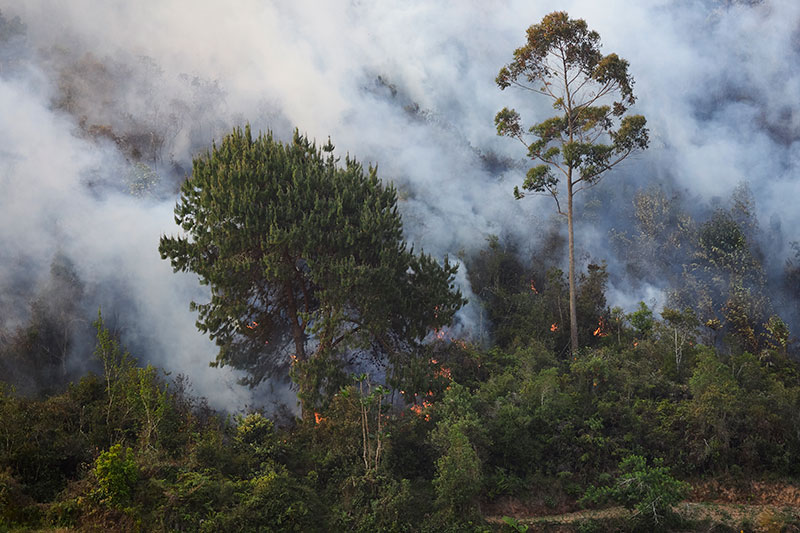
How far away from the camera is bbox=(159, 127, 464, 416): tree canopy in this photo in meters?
17.4

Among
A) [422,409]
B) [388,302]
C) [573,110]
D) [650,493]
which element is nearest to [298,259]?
[388,302]

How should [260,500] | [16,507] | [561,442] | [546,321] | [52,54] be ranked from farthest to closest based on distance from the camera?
1. [52,54]
2. [546,321]
3. [561,442]
4. [260,500]
5. [16,507]

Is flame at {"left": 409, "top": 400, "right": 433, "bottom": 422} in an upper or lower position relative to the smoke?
lower

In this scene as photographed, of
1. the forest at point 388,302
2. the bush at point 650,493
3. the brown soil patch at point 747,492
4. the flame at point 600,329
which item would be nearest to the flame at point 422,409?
the forest at point 388,302

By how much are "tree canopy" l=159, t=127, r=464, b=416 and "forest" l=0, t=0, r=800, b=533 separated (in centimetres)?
9

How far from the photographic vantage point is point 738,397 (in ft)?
54.5

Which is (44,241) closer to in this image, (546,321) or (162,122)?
(162,122)

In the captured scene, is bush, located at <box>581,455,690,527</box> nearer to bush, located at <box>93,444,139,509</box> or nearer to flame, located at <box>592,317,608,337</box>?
bush, located at <box>93,444,139,509</box>

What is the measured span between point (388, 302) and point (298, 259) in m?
3.12

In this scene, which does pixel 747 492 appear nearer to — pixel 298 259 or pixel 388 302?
pixel 388 302

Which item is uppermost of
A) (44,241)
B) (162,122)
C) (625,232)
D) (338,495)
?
(162,122)

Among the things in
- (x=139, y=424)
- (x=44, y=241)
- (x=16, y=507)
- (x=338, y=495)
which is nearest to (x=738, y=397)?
(x=338, y=495)

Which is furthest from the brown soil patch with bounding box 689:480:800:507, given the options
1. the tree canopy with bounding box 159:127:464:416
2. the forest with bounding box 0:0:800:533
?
the tree canopy with bounding box 159:127:464:416

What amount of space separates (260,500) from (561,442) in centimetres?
798
